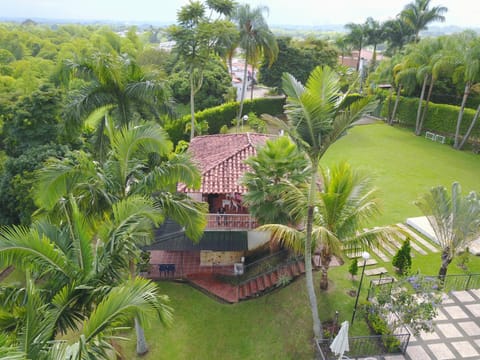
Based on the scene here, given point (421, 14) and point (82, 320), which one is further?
point (421, 14)

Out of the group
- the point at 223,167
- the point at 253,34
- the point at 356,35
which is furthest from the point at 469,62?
the point at 356,35

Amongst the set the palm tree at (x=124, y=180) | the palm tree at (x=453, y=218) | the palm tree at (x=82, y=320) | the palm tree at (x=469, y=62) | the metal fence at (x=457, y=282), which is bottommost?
the metal fence at (x=457, y=282)

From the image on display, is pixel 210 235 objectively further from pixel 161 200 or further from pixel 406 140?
pixel 406 140

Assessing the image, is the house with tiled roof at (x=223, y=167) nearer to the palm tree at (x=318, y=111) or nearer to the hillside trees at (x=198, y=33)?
the palm tree at (x=318, y=111)

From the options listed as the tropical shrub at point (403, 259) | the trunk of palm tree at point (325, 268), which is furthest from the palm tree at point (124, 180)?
the tropical shrub at point (403, 259)

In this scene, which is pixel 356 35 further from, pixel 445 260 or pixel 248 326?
pixel 248 326

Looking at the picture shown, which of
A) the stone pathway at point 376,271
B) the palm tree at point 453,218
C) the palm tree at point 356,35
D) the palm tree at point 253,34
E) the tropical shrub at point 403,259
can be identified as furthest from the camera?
the palm tree at point 356,35
